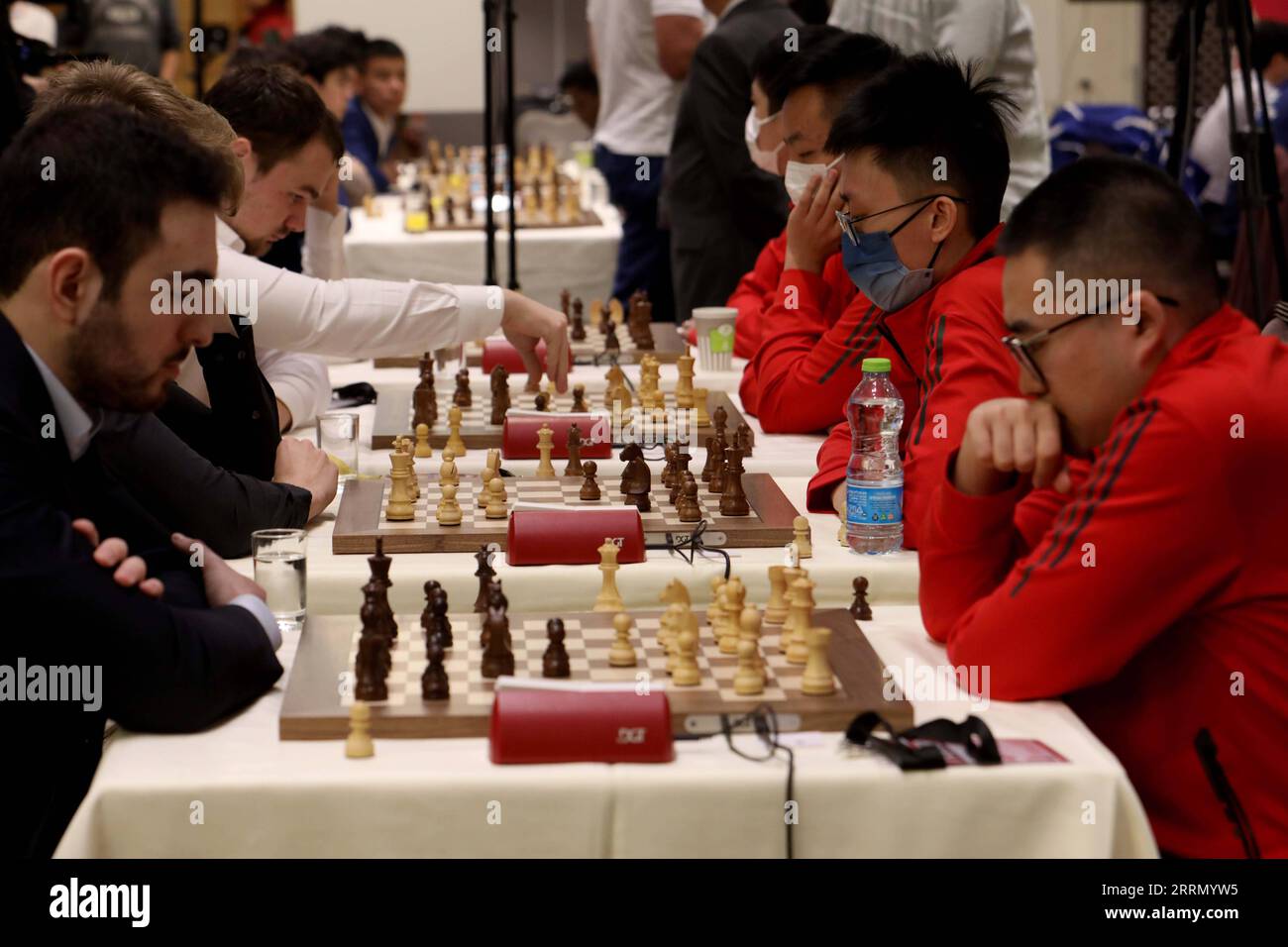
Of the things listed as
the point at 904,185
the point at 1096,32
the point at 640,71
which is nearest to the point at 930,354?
the point at 904,185

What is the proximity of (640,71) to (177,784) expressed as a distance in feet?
15.5

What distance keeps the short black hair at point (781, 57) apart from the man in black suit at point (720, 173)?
90cm

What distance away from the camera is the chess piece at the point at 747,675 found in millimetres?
1645

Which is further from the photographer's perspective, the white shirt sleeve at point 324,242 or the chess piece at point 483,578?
the white shirt sleeve at point 324,242

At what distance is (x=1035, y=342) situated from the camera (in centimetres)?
171

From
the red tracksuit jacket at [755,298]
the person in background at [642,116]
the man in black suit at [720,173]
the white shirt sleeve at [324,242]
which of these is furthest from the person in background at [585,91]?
the red tracksuit jacket at [755,298]

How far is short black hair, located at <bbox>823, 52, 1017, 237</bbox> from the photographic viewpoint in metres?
2.44

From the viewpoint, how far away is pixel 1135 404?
5.39 feet

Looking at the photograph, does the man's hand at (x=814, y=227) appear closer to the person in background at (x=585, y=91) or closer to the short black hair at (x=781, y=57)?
the short black hair at (x=781, y=57)

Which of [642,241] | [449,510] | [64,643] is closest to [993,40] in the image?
[642,241]

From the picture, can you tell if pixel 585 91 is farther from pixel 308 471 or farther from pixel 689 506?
pixel 689 506

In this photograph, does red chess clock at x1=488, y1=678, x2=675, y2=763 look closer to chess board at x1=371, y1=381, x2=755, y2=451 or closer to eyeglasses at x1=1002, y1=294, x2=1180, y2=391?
eyeglasses at x1=1002, y1=294, x2=1180, y2=391

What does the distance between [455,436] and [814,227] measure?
84 cm

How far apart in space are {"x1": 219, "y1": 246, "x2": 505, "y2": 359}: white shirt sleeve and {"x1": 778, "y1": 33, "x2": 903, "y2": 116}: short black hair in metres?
0.84
